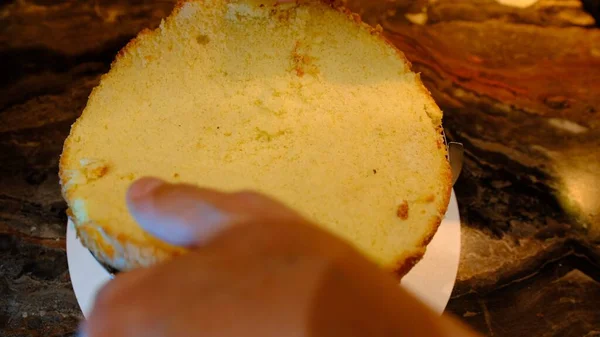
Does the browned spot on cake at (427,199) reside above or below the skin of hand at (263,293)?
below

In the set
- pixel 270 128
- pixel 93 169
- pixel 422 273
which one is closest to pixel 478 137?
pixel 422 273

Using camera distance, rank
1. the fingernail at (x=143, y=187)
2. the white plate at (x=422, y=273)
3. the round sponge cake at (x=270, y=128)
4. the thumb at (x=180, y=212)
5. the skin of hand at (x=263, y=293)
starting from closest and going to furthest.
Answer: the skin of hand at (x=263, y=293) < the thumb at (x=180, y=212) < the fingernail at (x=143, y=187) < the round sponge cake at (x=270, y=128) < the white plate at (x=422, y=273)

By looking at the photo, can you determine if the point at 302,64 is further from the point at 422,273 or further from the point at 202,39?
the point at 422,273

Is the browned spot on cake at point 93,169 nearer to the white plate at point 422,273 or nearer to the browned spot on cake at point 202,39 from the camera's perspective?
the white plate at point 422,273

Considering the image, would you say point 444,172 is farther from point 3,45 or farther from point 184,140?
point 3,45

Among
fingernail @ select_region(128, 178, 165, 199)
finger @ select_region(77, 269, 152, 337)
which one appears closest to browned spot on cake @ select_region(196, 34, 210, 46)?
fingernail @ select_region(128, 178, 165, 199)

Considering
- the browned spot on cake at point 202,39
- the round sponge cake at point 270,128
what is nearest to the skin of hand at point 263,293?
the round sponge cake at point 270,128

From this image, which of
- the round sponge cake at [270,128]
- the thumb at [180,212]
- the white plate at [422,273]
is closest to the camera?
the thumb at [180,212]
